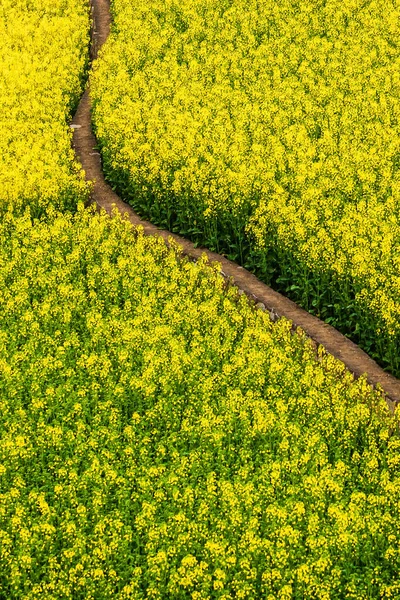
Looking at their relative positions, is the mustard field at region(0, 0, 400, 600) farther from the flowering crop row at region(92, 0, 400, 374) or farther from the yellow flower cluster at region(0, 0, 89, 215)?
the flowering crop row at region(92, 0, 400, 374)

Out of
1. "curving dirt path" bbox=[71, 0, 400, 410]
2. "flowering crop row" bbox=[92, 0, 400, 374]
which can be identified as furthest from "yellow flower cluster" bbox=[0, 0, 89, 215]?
"flowering crop row" bbox=[92, 0, 400, 374]

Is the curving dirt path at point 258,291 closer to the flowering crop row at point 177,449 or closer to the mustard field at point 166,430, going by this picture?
the mustard field at point 166,430

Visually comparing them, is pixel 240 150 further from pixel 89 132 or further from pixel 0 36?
pixel 0 36

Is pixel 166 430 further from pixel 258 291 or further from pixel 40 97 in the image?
pixel 40 97

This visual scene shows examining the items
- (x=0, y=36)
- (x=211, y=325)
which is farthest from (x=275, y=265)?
(x=0, y=36)

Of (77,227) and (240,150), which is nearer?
(77,227)

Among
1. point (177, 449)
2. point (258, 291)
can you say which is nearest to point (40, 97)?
point (258, 291)
